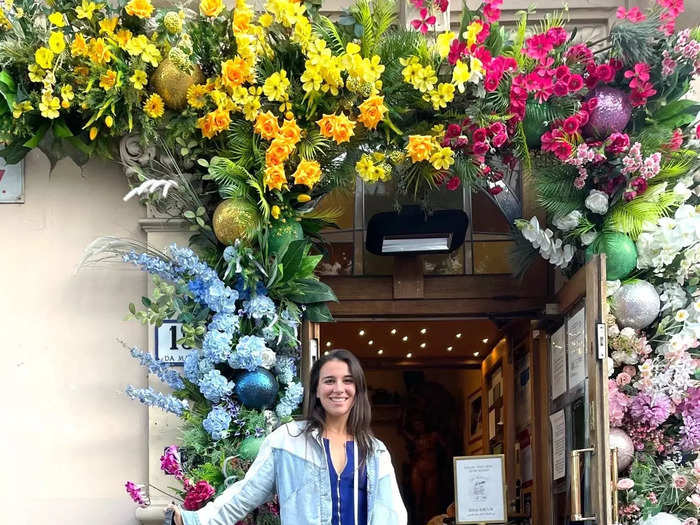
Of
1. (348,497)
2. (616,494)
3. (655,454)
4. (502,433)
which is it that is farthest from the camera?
(502,433)

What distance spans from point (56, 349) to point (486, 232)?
7.66ft

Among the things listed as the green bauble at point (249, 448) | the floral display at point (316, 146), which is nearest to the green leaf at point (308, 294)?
the floral display at point (316, 146)

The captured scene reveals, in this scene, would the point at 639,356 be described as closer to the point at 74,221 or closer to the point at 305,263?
the point at 305,263

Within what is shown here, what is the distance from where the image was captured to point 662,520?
19.2 ft

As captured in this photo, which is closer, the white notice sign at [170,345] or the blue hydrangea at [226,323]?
the blue hydrangea at [226,323]

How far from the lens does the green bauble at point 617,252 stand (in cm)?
612

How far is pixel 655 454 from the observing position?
20.1 ft

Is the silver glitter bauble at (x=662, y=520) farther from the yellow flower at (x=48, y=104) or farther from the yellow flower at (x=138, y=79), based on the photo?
the yellow flower at (x=48, y=104)

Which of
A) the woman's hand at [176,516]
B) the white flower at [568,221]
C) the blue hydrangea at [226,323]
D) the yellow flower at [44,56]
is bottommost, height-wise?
the woman's hand at [176,516]

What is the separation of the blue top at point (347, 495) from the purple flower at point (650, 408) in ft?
5.73

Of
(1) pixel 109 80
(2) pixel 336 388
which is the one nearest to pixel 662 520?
(2) pixel 336 388

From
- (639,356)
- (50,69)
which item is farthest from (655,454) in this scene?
(50,69)

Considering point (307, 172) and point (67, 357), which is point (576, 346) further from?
point (67, 357)

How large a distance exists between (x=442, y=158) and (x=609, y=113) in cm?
81
